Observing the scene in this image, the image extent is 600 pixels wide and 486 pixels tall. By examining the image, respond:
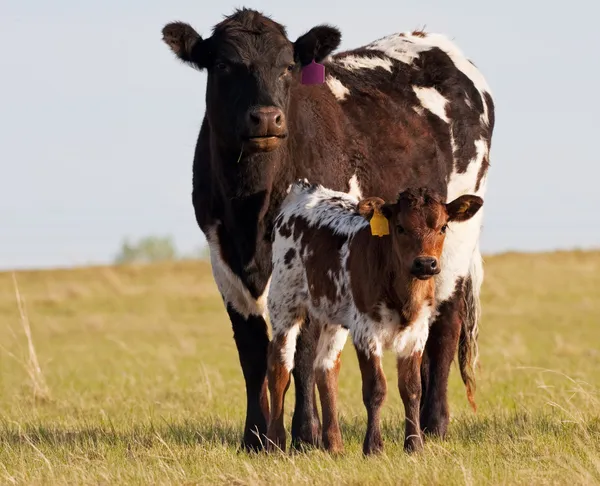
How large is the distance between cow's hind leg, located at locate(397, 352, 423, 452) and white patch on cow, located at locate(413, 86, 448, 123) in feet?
11.8

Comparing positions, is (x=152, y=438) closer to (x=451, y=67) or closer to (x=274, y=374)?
(x=274, y=374)

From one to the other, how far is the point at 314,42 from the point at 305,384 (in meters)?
2.75

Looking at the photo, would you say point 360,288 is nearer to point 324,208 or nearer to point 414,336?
point 414,336

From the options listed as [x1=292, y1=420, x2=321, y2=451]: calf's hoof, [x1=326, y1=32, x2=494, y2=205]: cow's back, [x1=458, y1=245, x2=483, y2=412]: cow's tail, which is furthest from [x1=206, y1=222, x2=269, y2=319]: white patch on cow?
[x1=458, y1=245, x2=483, y2=412]: cow's tail

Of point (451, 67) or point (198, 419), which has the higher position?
point (451, 67)

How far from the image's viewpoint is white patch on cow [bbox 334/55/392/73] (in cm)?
1062

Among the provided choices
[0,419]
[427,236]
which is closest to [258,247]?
[427,236]

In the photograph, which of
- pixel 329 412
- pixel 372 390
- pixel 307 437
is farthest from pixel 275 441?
pixel 372 390

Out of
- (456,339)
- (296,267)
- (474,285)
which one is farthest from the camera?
(474,285)

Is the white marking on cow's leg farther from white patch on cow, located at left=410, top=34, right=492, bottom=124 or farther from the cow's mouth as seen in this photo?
white patch on cow, located at left=410, top=34, right=492, bottom=124

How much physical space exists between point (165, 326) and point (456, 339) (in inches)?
576

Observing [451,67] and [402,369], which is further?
[451,67]

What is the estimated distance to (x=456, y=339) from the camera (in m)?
10.5

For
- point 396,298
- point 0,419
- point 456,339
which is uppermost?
point 396,298
